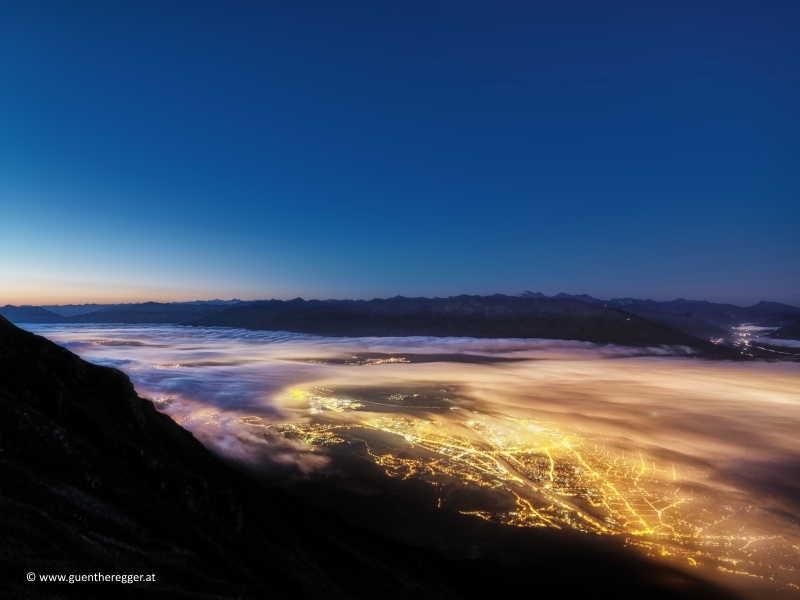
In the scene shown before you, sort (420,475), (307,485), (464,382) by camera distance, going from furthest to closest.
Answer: (464,382)
(420,475)
(307,485)

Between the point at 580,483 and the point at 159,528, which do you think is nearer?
the point at 159,528

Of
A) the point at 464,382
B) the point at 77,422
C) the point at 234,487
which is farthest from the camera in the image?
the point at 464,382

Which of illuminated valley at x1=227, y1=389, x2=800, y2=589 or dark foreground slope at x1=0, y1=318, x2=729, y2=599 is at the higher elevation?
dark foreground slope at x1=0, y1=318, x2=729, y2=599

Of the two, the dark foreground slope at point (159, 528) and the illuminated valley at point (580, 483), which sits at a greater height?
the dark foreground slope at point (159, 528)

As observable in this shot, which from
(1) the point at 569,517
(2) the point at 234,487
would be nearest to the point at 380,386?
(1) the point at 569,517

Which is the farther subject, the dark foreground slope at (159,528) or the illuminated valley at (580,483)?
the illuminated valley at (580,483)

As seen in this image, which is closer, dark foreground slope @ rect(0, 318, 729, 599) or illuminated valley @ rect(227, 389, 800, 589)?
dark foreground slope @ rect(0, 318, 729, 599)

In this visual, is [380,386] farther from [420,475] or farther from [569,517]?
[569,517]

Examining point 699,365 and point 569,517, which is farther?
point 699,365
